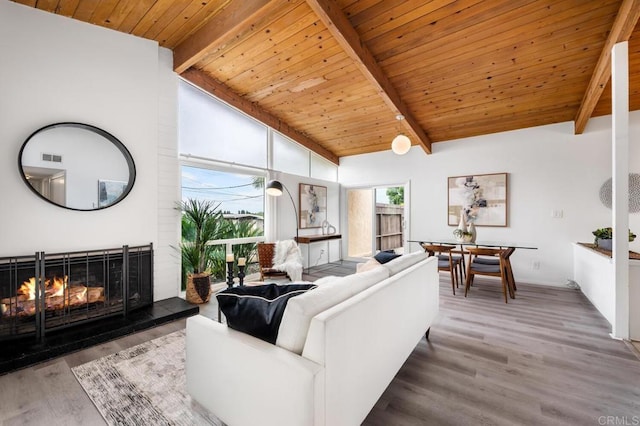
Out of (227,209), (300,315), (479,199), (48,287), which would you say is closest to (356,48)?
(227,209)

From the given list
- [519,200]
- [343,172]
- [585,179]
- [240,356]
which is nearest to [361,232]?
[343,172]

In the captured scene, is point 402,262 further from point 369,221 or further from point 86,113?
point 369,221

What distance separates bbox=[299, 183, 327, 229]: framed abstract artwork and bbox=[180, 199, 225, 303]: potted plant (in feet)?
7.07

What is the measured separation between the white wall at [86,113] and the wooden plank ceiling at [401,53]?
230 mm

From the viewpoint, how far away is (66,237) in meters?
2.67

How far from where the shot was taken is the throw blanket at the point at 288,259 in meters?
4.14

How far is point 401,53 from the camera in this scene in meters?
3.39

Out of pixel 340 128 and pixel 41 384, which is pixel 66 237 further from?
pixel 340 128

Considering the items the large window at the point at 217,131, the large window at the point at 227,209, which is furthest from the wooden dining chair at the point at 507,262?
the large window at the point at 217,131

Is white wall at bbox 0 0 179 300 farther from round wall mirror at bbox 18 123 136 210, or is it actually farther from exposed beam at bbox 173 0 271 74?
exposed beam at bbox 173 0 271 74

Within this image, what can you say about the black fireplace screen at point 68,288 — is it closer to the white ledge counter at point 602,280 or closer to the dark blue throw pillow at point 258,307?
the dark blue throw pillow at point 258,307

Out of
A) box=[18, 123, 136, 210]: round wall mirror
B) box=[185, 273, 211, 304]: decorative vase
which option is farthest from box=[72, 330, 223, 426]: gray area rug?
box=[18, 123, 136, 210]: round wall mirror

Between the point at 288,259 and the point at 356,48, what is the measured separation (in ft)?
10.2

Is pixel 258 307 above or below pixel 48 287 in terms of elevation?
above
